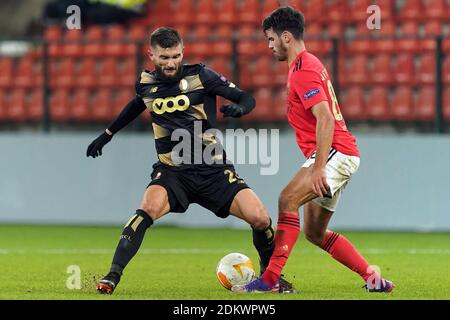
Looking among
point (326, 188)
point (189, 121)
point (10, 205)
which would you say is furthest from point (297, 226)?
point (10, 205)

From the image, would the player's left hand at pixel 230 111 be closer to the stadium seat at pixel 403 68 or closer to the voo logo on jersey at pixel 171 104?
the voo logo on jersey at pixel 171 104

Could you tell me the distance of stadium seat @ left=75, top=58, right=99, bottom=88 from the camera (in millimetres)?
17000

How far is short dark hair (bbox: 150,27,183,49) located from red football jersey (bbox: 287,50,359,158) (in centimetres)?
85

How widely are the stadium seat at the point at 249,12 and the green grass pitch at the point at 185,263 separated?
15.9 ft

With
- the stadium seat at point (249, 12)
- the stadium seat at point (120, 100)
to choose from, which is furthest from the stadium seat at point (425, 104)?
the stadium seat at point (249, 12)

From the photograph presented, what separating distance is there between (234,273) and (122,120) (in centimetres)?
145

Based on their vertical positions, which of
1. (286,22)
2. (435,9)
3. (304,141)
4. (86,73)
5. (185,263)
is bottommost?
(185,263)

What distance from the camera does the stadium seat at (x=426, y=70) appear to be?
48.6 ft

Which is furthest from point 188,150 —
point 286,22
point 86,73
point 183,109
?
point 86,73

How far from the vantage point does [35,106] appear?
17.2 metres

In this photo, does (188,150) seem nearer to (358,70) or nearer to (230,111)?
(230,111)

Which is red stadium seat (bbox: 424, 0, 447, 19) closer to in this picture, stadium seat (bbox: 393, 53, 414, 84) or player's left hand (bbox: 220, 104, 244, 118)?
stadium seat (bbox: 393, 53, 414, 84)

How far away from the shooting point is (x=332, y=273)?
9852 mm

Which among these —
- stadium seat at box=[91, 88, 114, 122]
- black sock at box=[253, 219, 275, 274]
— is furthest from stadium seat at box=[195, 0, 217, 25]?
black sock at box=[253, 219, 275, 274]
